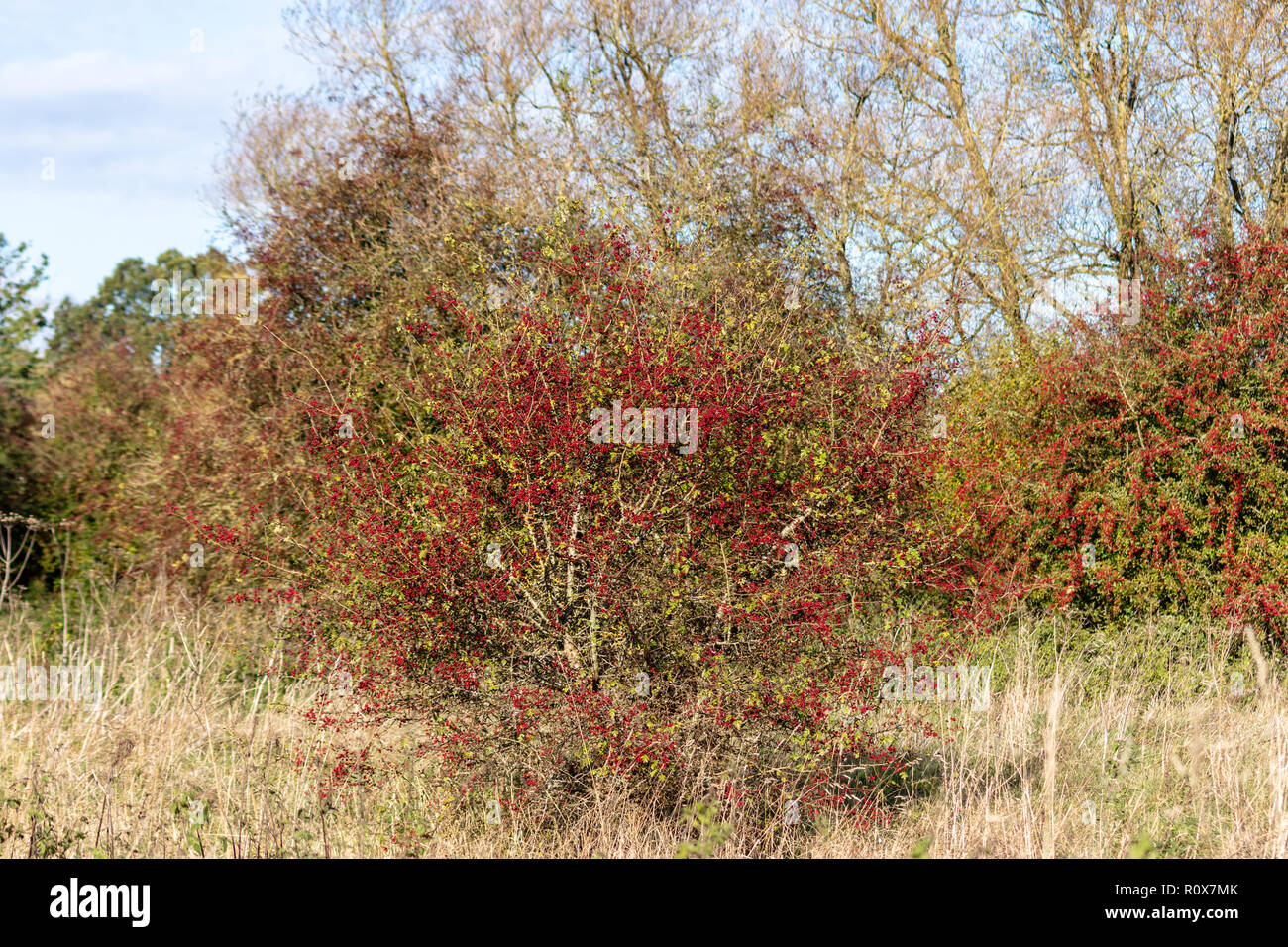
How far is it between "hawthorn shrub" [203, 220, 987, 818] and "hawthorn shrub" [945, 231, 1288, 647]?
13.7 feet

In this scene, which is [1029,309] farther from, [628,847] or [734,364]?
[628,847]

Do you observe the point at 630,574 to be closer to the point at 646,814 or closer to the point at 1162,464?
the point at 646,814

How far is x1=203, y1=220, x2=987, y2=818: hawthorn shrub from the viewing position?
4.21 metres

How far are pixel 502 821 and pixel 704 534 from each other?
1.54 metres

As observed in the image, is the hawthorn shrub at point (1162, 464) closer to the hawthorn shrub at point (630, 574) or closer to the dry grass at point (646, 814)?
the dry grass at point (646, 814)

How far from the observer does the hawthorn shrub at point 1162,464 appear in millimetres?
8219

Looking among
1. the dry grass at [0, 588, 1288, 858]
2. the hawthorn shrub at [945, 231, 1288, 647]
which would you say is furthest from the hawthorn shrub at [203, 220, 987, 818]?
the hawthorn shrub at [945, 231, 1288, 647]

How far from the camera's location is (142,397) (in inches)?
460

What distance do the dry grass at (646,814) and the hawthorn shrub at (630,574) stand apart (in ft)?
0.77

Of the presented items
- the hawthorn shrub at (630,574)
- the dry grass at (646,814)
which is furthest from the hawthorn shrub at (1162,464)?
the hawthorn shrub at (630,574)

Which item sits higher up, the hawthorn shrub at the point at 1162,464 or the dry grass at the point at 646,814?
the hawthorn shrub at the point at 1162,464

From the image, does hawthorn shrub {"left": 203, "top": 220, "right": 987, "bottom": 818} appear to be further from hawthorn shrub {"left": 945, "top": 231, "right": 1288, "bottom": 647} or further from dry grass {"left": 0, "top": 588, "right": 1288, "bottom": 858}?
hawthorn shrub {"left": 945, "top": 231, "right": 1288, "bottom": 647}

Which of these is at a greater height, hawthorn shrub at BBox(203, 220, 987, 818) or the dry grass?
hawthorn shrub at BBox(203, 220, 987, 818)
